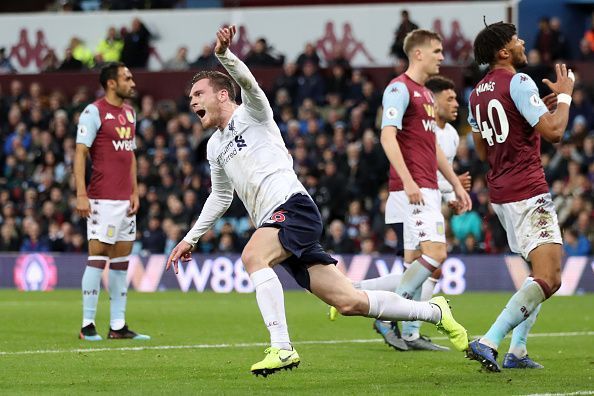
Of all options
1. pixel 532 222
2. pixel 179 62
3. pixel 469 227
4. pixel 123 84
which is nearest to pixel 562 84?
pixel 532 222

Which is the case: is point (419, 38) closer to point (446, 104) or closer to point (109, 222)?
point (446, 104)

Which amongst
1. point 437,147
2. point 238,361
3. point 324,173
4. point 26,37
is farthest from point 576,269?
point 26,37

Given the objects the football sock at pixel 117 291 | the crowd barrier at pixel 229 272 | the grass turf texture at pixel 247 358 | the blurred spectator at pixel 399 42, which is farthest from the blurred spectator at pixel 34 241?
the football sock at pixel 117 291

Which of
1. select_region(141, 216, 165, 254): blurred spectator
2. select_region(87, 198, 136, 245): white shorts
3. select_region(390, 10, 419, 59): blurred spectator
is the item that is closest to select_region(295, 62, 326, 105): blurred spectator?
select_region(390, 10, 419, 59): blurred spectator

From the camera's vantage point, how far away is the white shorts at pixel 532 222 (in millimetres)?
9500

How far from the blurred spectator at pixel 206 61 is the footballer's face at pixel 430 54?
17.5 m

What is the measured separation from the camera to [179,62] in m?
30.5

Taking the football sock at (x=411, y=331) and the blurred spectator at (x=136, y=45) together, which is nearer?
the football sock at (x=411, y=331)

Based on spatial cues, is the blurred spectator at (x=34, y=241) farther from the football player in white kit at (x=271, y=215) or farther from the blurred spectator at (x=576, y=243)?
the football player in white kit at (x=271, y=215)

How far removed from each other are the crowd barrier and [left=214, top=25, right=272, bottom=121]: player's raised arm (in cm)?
1305

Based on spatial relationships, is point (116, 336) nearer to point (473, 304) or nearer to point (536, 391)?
point (536, 391)

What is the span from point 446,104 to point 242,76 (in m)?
4.83

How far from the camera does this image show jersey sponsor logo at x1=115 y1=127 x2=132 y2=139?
13.3 m

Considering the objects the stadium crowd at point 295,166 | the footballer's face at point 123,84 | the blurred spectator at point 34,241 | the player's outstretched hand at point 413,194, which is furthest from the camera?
the blurred spectator at point 34,241
